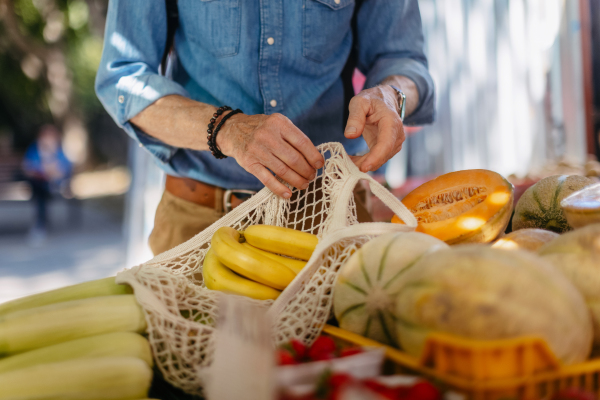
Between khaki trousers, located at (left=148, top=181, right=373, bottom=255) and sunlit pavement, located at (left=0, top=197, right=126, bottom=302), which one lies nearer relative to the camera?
khaki trousers, located at (left=148, top=181, right=373, bottom=255)

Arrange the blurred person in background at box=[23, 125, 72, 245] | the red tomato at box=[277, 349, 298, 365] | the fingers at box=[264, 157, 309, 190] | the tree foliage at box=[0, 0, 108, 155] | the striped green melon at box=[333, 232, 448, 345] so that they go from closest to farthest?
the red tomato at box=[277, 349, 298, 365] → the striped green melon at box=[333, 232, 448, 345] → the fingers at box=[264, 157, 309, 190] → the blurred person in background at box=[23, 125, 72, 245] → the tree foliage at box=[0, 0, 108, 155]

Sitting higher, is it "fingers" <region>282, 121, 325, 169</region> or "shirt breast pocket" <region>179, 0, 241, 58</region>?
Result: "shirt breast pocket" <region>179, 0, 241, 58</region>

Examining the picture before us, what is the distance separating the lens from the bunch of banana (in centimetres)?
101

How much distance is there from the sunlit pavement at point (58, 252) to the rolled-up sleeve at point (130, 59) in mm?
4110

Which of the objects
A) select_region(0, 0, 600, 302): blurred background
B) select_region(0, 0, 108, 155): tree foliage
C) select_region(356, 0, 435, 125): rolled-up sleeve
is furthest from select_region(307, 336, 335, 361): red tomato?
select_region(0, 0, 108, 155): tree foliage

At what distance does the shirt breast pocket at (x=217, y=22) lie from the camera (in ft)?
5.32

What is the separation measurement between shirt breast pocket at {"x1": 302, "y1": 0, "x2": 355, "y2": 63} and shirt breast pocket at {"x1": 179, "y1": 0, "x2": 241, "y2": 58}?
0.80ft

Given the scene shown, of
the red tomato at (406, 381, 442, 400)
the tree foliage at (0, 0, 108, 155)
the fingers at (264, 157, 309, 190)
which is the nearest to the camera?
the red tomato at (406, 381, 442, 400)

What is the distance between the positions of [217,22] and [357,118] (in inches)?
27.4

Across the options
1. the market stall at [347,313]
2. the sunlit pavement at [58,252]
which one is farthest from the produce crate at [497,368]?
the sunlit pavement at [58,252]

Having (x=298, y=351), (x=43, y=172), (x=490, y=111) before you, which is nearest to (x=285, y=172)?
(x=298, y=351)

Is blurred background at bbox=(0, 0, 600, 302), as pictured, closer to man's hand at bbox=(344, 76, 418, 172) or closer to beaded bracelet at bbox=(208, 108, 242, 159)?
man's hand at bbox=(344, 76, 418, 172)

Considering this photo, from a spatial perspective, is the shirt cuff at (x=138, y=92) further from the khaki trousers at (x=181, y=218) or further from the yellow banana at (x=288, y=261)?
the yellow banana at (x=288, y=261)

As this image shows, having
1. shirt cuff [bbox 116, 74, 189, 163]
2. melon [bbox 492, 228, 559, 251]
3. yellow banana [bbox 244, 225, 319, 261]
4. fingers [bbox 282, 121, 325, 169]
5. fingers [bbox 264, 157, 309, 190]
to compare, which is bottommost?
melon [bbox 492, 228, 559, 251]
